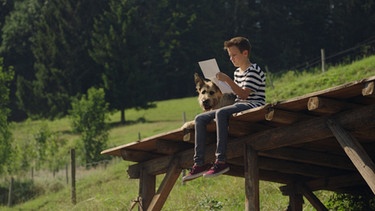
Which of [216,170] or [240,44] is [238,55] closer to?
[240,44]

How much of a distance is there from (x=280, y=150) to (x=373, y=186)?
2.52 metres

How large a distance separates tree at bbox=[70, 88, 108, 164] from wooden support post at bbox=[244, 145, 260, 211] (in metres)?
26.6

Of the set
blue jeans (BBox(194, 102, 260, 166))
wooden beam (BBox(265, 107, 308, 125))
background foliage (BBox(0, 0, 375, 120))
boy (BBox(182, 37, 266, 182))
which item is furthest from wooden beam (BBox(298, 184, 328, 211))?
background foliage (BBox(0, 0, 375, 120))

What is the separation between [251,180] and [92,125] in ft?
99.1

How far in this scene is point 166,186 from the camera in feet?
34.3

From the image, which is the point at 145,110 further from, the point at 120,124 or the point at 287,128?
the point at 287,128

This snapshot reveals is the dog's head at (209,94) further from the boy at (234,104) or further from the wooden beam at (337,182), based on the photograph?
the wooden beam at (337,182)

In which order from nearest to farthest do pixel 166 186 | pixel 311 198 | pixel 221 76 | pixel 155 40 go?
pixel 221 76, pixel 166 186, pixel 311 198, pixel 155 40

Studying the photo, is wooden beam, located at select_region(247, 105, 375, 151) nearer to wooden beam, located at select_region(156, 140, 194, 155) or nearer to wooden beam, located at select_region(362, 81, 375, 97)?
wooden beam, located at select_region(362, 81, 375, 97)

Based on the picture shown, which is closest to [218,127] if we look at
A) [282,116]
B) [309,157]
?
[282,116]

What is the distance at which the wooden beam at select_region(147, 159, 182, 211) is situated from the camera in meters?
10.5

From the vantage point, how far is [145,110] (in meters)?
55.7

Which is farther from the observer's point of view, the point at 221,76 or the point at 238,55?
the point at 238,55

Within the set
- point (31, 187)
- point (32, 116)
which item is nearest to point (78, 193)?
point (31, 187)
